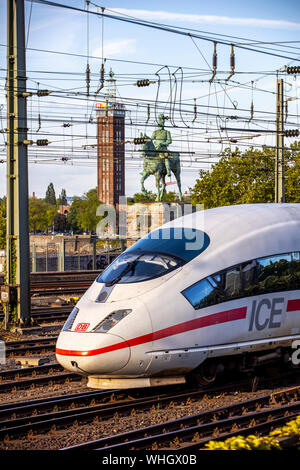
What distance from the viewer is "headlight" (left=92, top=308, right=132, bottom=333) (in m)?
9.23

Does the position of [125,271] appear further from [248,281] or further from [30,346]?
[30,346]

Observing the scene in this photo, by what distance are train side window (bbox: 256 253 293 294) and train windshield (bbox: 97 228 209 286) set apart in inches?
45.2

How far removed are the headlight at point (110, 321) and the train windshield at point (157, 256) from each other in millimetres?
727

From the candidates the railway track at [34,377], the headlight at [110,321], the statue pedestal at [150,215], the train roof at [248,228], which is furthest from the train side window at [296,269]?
the statue pedestal at [150,215]

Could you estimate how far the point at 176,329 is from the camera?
9430mm

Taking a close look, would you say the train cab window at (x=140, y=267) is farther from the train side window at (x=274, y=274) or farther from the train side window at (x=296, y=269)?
the train side window at (x=296, y=269)

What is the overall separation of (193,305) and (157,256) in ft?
3.72

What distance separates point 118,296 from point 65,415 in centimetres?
200

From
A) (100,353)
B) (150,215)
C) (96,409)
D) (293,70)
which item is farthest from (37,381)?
(150,215)

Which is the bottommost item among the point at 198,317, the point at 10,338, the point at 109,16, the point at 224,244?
the point at 10,338
